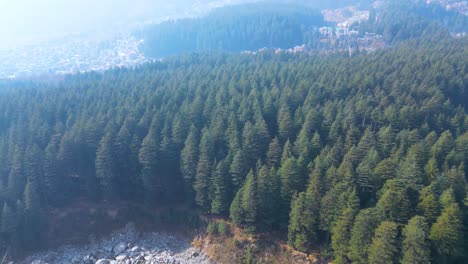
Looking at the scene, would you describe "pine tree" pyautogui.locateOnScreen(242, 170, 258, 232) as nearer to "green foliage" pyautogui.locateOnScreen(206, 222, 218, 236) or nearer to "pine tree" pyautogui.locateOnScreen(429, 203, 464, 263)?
"green foliage" pyautogui.locateOnScreen(206, 222, 218, 236)

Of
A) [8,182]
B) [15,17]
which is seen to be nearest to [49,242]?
[8,182]

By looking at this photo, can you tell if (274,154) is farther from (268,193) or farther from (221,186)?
(221,186)

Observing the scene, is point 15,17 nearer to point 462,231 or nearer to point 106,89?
point 106,89

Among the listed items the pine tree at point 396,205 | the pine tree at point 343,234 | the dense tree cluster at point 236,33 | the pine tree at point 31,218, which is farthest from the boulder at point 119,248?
the dense tree cluster at point 236,33

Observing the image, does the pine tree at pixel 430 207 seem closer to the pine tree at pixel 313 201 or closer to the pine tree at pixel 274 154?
the pine tree at pixel 313 201

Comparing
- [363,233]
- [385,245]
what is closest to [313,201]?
[363,233]

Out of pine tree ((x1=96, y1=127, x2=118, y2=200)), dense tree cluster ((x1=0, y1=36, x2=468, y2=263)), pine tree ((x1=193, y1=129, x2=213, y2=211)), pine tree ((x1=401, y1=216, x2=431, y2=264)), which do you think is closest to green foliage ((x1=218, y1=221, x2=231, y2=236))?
dense tree cluster ((x1=0, y1=36, x2=468, y2=263))
